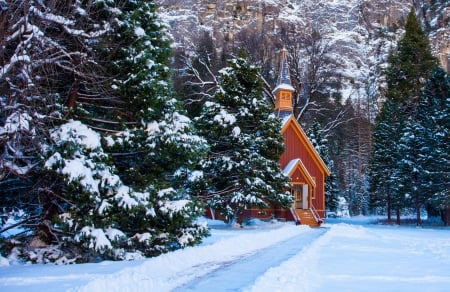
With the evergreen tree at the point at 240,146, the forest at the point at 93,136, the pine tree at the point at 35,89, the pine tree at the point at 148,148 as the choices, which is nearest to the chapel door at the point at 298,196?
the evergreen tree at the point at 240,146

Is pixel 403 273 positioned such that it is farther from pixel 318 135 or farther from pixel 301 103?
pixel 301 103

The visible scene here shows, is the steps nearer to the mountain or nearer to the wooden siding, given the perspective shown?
the wooden siding

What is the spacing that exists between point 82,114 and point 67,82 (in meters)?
1.09

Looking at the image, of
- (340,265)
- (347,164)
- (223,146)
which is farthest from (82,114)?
(347,164)

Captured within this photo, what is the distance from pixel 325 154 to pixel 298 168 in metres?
10.5

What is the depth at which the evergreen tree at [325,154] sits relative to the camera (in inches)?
1451

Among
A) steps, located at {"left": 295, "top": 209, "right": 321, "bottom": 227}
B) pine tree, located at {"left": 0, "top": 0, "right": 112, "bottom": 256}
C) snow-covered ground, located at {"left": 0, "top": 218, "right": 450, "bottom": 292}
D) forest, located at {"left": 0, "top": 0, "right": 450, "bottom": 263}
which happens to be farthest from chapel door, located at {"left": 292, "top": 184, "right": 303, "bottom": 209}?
pine tree, located at {"left": 0, "top": 0, "right": 112, "bottom": 256}

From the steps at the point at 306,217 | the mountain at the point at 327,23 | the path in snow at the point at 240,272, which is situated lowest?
the path in snow at the point at 240,272

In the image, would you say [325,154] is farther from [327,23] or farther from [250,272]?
[327,23]

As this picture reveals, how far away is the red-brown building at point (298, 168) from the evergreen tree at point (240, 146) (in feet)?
19.3

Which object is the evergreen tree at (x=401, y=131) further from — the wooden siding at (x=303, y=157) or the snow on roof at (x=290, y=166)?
the snow on roof at (x=290, y=166)

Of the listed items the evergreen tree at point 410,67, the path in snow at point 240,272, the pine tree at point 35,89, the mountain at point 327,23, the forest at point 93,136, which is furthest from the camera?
the mountain at point 327,23

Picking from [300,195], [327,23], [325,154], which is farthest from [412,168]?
[327,23]

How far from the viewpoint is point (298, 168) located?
89.8 feet
